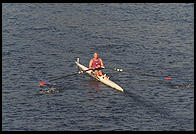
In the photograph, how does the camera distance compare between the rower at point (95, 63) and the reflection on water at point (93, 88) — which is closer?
the reflection on water at point (93, 88)

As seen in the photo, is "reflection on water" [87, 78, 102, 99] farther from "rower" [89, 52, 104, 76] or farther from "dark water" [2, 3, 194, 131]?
"rower" [89, 52, 104, 76]

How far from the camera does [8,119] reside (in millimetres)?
59531

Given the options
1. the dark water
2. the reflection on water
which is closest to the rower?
the reflection on water

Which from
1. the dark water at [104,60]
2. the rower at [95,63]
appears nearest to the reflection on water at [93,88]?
the dark water at [104,60]

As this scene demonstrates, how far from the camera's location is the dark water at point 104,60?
59750 mm

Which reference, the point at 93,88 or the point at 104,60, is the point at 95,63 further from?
the point at 104,60

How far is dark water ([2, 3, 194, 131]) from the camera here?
59750 mm

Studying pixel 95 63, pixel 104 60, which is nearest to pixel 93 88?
pixel 95 63

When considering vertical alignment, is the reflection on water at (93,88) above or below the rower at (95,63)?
below

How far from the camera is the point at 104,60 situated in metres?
79.0

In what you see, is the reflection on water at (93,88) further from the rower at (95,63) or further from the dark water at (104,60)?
the rower at (95,63)

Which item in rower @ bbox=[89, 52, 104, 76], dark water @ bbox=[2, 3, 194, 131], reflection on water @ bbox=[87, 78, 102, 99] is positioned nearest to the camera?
dark water @ bbox=[2, 3, 194, 131]

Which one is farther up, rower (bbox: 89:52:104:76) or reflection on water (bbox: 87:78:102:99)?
rower (bbox: 89:52:104:76)

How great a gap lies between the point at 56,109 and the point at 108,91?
8.04m
